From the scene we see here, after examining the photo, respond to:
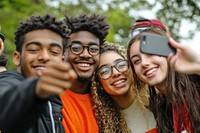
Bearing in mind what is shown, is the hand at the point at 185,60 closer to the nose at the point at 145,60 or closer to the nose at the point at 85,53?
the nose at the point at 145,60

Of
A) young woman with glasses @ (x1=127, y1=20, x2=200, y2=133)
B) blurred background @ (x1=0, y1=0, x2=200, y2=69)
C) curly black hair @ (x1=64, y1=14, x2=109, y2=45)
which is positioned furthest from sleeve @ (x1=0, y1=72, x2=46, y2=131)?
blurred background @ (x1=0, y1=0, x2=200, y2=69)

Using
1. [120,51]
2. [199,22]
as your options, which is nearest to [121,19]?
[199,22]

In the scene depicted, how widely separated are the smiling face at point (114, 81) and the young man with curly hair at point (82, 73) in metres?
0.14

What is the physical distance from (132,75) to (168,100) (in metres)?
0.67

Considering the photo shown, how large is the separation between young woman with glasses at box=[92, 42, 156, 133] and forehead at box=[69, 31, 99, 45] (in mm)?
185

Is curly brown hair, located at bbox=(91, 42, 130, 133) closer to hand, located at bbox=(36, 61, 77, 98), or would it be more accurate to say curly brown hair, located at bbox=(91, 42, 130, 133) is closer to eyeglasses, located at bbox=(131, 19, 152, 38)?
eyeglasses, located at bbox=(131, 19, 152, 38)

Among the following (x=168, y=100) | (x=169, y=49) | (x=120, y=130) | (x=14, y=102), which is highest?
(x=169, y=49)

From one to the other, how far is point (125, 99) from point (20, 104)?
2768 mm

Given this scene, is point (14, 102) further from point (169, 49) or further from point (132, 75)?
point (132, 75)

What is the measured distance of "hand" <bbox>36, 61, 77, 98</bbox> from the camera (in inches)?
92.6

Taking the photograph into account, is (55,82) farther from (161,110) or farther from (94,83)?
(94,83)

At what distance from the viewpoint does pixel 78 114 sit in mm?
4754

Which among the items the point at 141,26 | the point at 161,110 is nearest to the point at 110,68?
the point at 141,26

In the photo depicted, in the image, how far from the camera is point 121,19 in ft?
62.2
